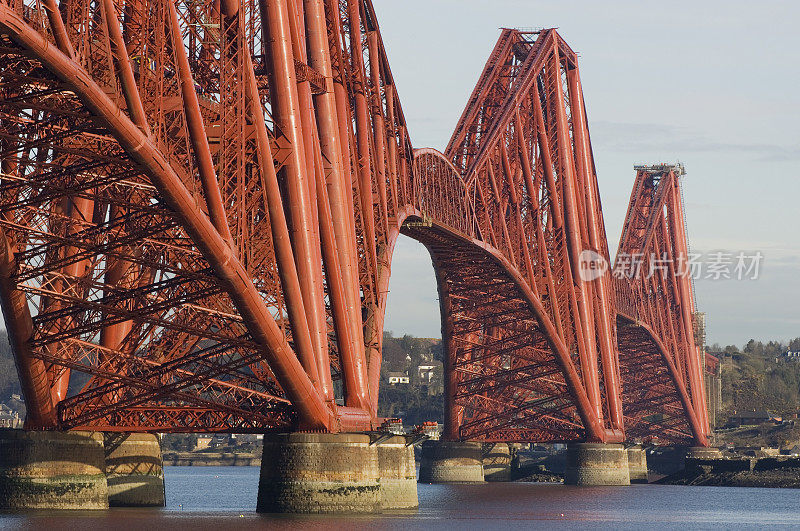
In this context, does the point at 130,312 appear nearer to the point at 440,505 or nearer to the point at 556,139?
the point at 440,505

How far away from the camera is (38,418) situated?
52.4 m

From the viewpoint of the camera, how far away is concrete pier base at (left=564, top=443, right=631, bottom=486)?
327 feet

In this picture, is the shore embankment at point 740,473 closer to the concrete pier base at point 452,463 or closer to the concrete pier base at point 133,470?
the concrete pier base at point 452,463

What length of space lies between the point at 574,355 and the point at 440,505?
32.5m

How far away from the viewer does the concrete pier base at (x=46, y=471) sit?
51.5 metres

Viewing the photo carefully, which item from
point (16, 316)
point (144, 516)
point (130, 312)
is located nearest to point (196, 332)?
point (130, 312)

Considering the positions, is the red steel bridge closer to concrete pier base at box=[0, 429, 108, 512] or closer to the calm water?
concrete pier base at box=[0, 429, 108, 512]

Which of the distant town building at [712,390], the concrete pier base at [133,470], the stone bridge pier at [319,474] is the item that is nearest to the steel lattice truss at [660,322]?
the distant town building at [712,390]

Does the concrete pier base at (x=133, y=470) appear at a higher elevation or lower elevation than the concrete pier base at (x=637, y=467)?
lower

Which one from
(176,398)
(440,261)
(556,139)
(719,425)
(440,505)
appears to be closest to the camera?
(176,398)

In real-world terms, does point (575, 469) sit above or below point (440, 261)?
below

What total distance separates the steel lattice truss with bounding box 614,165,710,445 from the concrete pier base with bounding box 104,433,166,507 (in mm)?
81701

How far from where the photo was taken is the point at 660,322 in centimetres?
14688

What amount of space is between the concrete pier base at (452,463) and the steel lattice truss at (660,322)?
3754cm
